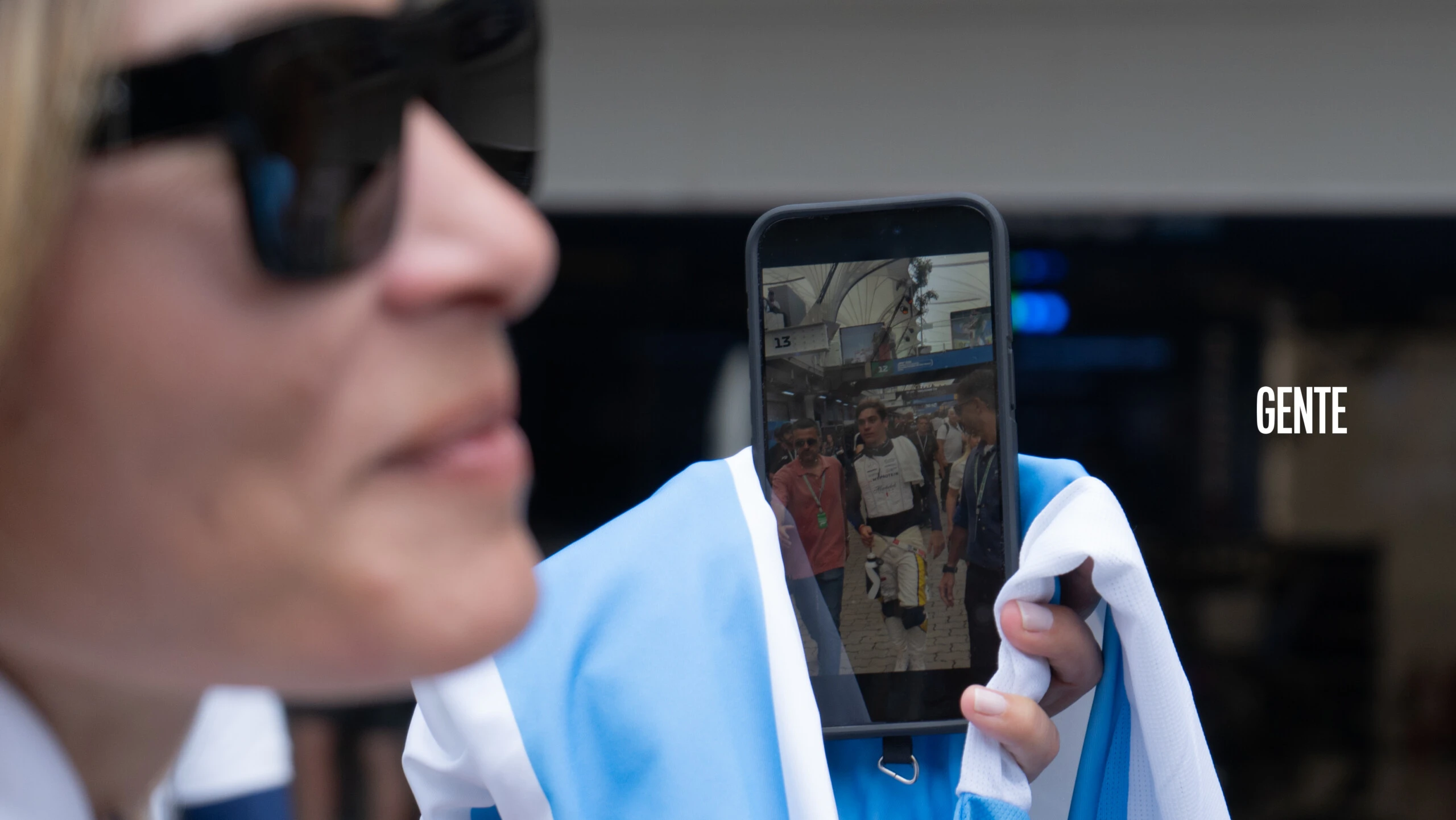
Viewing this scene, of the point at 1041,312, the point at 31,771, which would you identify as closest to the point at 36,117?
the point at 31,771

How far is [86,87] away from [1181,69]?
279 centimetres

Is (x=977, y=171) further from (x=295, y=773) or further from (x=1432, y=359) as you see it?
(x=295, y=773)

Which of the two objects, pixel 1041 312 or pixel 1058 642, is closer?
pixel 1058 642

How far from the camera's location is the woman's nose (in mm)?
264

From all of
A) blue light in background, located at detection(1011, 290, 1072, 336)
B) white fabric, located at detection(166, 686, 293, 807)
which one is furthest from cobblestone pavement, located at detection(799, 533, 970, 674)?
blue light in background, located at detection(1011, 290, 1072, 336)

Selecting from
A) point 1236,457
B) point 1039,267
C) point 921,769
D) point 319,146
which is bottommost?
point 1236,457

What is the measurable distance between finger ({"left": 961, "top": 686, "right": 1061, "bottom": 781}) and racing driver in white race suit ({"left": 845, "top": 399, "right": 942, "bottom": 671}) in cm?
6

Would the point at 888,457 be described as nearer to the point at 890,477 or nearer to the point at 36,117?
the point at 890,477

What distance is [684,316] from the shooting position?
11.4ft

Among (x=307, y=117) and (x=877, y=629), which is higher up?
(x=307, y=117)

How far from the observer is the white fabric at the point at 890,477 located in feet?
1.96

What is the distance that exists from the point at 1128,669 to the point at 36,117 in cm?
54

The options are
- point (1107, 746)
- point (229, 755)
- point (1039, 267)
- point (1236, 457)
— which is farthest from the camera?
point (1236, 457)

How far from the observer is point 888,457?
0.60 metres
